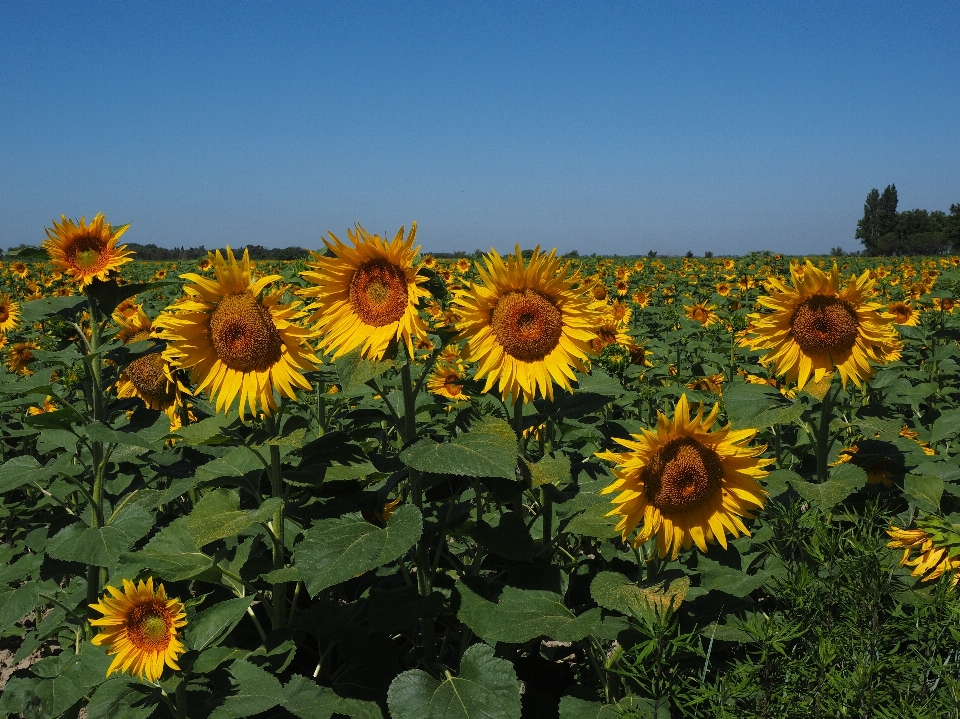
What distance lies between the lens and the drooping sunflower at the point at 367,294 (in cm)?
219

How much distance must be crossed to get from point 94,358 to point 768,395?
8.96 feet

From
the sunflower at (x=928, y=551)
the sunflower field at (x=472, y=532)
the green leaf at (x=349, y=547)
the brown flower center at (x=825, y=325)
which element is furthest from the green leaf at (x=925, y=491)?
the green leaf at (x=349, y=547)

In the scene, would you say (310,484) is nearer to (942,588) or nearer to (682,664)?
(682,664)

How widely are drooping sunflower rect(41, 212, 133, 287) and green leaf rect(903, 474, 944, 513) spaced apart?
3.07 metres

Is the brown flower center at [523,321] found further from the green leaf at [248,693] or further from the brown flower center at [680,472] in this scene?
the green leaf at [248,693]

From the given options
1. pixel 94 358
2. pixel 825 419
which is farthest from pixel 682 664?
pixel 94 358

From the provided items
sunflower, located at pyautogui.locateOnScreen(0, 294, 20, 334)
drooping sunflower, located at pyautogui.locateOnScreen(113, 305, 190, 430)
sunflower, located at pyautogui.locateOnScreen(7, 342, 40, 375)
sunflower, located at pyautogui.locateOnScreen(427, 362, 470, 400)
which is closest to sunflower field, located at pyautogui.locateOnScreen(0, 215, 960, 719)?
drooping sunflower, located at pyautogui.locateOnScreen(113, 305, 190, 430)

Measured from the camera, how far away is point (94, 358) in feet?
9.34

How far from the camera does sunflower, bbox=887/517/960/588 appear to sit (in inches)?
74.3

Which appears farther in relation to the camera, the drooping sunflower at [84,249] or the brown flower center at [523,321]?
the drooping sunflower at [84,249]

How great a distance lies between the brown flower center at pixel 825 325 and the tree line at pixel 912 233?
54499mm

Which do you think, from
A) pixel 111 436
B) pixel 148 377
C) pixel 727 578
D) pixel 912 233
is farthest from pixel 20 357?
pixel 912 233

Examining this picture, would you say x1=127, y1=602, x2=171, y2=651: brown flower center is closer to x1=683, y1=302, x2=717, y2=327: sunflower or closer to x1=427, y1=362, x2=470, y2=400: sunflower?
x1=427, y1=362, x2=470, y2=400: sunflower

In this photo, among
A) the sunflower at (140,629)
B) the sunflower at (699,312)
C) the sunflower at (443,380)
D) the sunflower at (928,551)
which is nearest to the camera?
the sunflower at (928,551)
